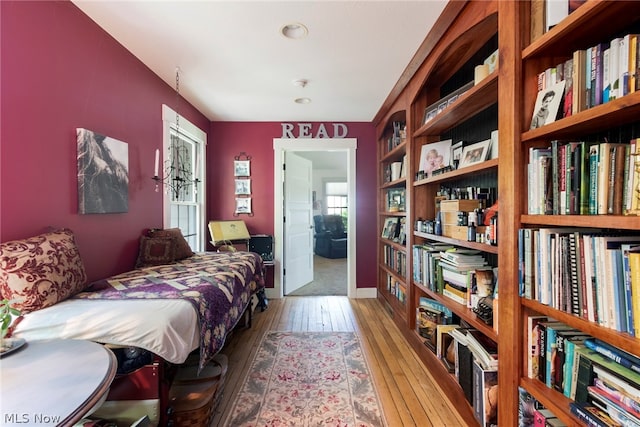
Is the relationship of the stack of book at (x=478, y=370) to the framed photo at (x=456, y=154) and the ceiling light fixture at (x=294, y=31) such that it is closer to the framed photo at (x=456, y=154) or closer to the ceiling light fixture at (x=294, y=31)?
the framed photo at (x=456, y=154)

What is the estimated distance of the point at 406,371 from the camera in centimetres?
209

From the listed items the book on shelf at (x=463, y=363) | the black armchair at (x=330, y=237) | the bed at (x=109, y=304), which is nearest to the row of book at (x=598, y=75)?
the book on shelf at (x=463, y=363)

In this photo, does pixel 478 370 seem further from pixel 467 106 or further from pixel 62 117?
pixel 62 117

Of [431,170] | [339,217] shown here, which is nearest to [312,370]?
[431,170]

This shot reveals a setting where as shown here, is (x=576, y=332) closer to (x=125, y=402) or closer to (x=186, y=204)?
(x=125, y=402)

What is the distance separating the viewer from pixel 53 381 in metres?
0.83

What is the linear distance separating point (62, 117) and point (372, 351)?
8.80ft

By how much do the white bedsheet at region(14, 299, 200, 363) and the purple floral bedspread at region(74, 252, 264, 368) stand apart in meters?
0.15

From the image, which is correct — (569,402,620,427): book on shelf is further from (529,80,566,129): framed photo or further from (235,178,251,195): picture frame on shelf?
(235,178,251,195): picture frame on shelf

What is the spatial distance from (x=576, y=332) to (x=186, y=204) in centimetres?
342

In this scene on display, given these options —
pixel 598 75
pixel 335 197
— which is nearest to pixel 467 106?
pixel 598 75

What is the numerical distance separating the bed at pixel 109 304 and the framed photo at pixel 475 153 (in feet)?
5.84

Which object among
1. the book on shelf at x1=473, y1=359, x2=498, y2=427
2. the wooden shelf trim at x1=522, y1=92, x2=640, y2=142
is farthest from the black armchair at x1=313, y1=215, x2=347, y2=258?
the wooden shelf trim at x1=522, y1=92, x2=640, y2=142

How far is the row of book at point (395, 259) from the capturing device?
291 cm
